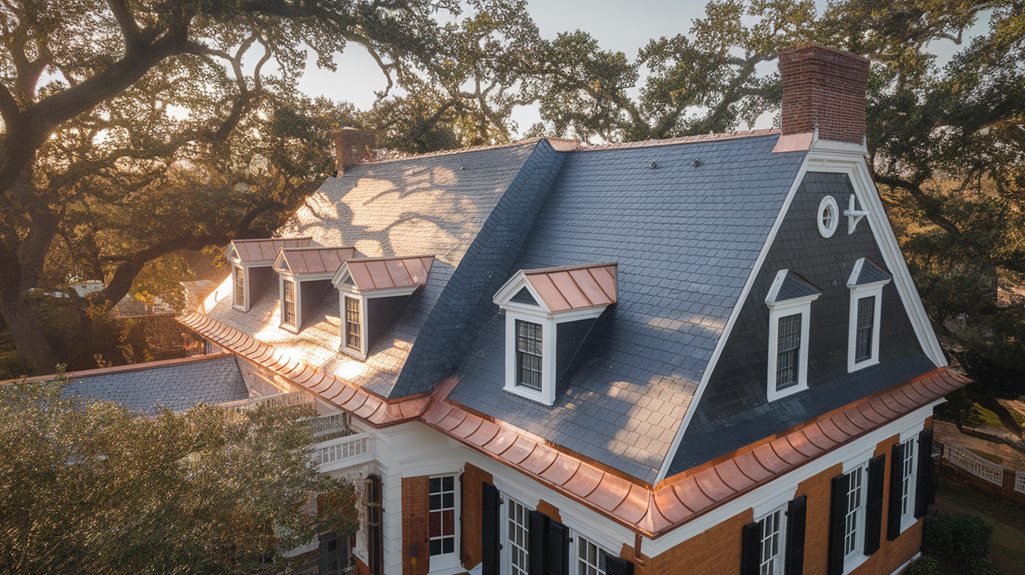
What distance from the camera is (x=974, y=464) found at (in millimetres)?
19703

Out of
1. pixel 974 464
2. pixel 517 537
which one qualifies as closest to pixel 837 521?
pixel 517 537

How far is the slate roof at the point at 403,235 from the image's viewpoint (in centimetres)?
1238

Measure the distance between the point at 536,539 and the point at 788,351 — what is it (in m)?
5.75

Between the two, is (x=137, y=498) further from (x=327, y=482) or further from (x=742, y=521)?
(x=742, y=521)

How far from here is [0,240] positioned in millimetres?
23250

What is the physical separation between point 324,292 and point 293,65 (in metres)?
15.2

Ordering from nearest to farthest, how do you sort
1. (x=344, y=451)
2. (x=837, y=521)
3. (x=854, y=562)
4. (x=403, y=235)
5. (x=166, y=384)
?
(x=837, y=521), (x=344, y=451), (x=854, y=562), (x=403, y=235), (x=166, y=384)

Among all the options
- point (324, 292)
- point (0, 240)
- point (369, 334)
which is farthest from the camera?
point (0, 240)

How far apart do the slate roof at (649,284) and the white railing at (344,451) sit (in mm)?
2357

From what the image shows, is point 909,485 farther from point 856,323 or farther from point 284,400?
point 284,400

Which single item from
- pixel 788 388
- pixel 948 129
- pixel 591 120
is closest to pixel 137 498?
pixel 788 388

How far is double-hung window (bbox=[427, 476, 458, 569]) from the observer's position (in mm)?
12078

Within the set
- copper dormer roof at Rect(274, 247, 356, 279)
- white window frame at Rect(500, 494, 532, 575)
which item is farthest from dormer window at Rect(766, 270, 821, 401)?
copper dormer roof at Rect(274, 247, 356, 279)

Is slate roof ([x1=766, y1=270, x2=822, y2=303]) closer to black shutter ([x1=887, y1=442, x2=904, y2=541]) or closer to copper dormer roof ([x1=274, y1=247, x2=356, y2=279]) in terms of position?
black shutter ([x1=887, y1=442, x2=904, y2=541])
